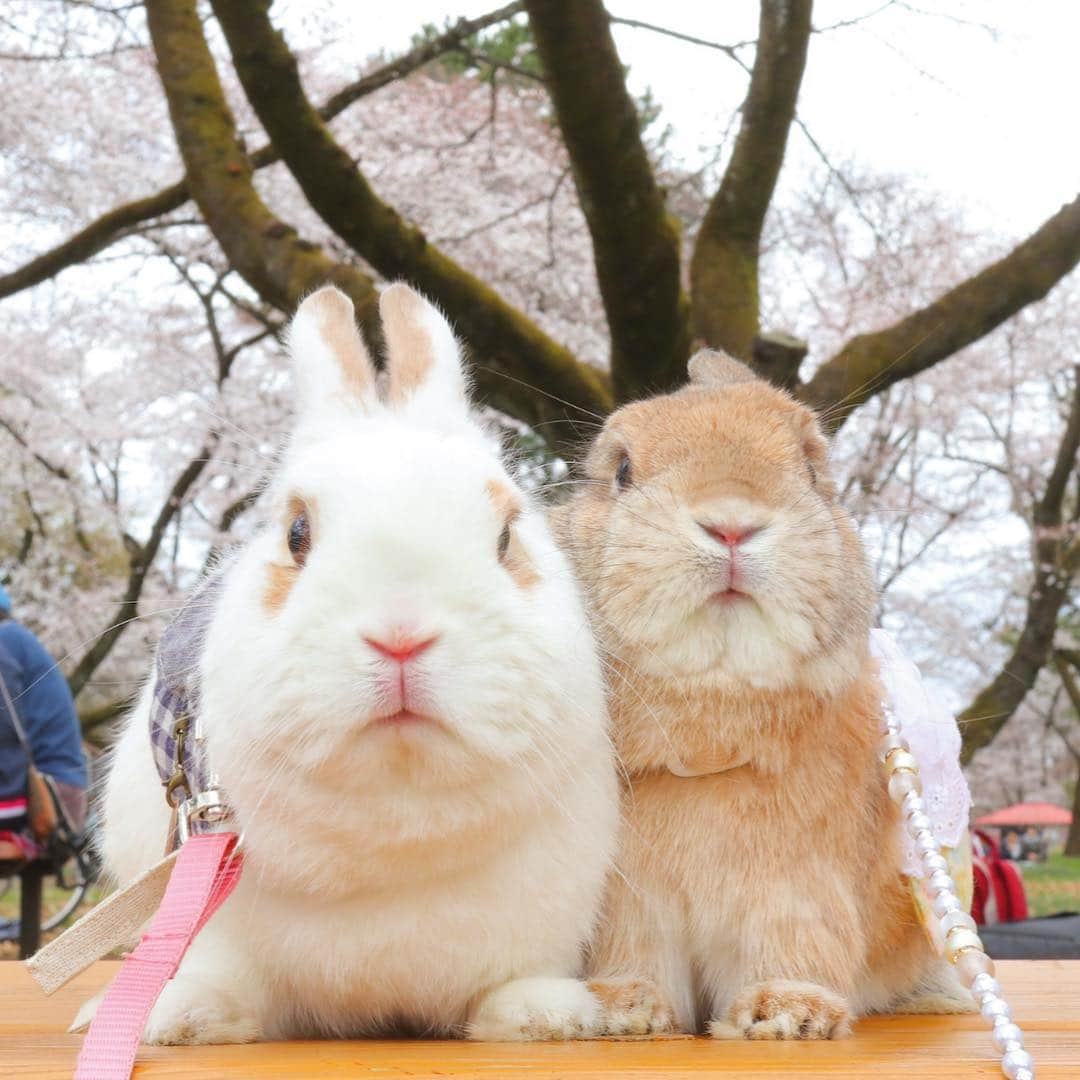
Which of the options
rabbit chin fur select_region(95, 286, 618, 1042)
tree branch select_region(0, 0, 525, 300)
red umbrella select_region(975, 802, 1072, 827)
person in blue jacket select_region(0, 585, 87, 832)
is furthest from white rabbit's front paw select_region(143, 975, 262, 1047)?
red umbrella select_region(975, 802, 1072, 827)

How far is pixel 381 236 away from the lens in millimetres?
4066

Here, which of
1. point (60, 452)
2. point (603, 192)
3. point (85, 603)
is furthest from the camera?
point (85, 603)

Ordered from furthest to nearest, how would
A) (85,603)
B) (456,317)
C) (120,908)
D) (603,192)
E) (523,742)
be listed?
1. (85,603)
2. (456,317)
3. (603,192)
4. (120,908)
5. (523,742)

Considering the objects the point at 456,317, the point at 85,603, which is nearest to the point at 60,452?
the point at 85,603

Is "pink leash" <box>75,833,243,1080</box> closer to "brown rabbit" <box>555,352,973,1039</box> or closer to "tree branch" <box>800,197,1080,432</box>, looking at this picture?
"brown rabbit" <box>555,352,973,1039</box>

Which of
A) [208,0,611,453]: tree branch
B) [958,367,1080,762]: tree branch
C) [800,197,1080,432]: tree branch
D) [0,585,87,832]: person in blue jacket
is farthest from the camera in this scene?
[958,367,1080,762]: tree branch

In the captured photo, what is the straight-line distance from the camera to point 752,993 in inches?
51.1

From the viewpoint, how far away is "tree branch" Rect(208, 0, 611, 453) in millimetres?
3826

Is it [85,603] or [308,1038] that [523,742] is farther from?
[85,603]

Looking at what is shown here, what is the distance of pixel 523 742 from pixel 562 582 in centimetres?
23

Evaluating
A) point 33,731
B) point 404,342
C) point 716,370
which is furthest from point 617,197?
point 33,731

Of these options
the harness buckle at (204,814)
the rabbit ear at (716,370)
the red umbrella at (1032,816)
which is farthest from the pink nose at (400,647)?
the red umbrella at (1032,816)

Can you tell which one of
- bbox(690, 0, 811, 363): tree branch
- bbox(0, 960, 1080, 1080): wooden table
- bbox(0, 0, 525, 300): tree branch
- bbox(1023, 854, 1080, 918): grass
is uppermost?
bbox(0, 0, 525, 300): tree branch

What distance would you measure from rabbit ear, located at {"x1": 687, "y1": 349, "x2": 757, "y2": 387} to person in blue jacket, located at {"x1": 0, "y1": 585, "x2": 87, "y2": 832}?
3.77 m
